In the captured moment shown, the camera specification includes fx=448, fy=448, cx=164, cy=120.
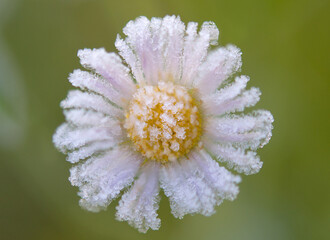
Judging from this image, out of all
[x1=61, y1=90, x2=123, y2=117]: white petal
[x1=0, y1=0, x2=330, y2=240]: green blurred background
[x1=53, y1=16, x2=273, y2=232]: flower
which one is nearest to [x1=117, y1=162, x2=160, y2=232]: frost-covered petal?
[x1=53, y1=16, x2=273, y2=232]: flower

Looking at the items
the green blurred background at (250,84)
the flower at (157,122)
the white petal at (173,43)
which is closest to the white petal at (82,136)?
the flower at (157,122)

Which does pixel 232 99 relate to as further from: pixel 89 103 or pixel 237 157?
pixel 89 103

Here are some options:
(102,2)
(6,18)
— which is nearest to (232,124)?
(102,2)

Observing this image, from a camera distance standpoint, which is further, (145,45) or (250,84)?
(250,84)

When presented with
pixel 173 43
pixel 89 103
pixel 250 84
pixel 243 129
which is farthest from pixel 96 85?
pixel 250 84

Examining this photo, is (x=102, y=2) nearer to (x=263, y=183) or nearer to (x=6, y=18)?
(x=6, y=18)

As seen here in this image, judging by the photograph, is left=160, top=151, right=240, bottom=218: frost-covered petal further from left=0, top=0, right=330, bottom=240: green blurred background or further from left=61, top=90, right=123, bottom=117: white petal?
left=0, top=0, right=330, bottom=240: green blurred background
